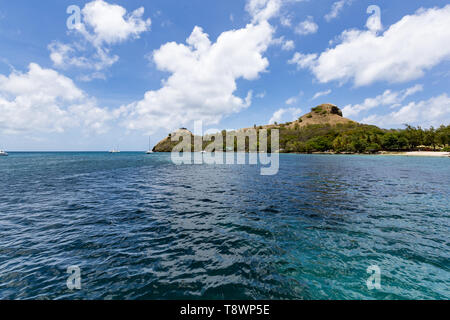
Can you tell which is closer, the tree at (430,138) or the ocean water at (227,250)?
the ocean water at (227,250)

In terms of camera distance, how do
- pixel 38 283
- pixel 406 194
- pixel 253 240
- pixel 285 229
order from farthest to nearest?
pixel 406 194 < pixel 285 229 < pixel 253 240 < pixel 38 283

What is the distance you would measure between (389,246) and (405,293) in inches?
173

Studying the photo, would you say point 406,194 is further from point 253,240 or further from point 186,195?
point 186,195

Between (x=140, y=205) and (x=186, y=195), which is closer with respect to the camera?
(x=140, y=205)

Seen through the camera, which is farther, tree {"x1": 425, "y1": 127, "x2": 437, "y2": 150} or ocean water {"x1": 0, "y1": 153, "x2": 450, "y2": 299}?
tree {"x1": 425, "y1": 127, "x2": 437, "y2": 150}

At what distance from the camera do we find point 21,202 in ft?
70.4

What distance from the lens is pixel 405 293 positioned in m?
7.50

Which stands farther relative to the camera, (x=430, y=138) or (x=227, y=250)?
(x=430, y=138)

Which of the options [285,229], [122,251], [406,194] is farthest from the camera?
[406,194]

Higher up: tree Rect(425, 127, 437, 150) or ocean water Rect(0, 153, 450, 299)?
tree Rect(425, 127, 437, 150)

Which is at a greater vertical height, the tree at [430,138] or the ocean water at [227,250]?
the tree at [430,138]

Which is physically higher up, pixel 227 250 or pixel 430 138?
pixel 430 138
